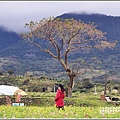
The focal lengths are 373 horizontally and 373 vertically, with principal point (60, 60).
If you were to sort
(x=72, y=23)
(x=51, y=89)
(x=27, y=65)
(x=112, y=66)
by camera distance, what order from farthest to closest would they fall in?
1. (x=27, y=65)
2. (x=112, y=66)
3. (x=51, y=89)
4. (x=72, y=23)

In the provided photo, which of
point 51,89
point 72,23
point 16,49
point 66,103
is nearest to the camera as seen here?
point 66,103

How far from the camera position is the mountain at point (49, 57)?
9778 centimetres

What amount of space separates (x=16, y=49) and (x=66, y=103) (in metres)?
105

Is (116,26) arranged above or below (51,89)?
above

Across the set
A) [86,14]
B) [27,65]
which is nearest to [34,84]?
[27,65]

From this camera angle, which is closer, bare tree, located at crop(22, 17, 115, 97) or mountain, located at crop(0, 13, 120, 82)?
bare tree, located at crop(22, 17, 115, 97)

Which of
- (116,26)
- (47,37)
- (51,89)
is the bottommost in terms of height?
(51,89)

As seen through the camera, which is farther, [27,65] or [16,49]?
[16,49]

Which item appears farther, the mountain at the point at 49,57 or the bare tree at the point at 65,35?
the mountain at the point at 49,57

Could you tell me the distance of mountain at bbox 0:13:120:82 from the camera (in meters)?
97.8

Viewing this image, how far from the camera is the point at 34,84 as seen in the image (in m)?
57.3

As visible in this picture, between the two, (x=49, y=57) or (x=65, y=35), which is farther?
(x=49, y=57)

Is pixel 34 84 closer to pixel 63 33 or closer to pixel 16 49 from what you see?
pixel 63 33

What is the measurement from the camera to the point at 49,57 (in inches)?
4678
